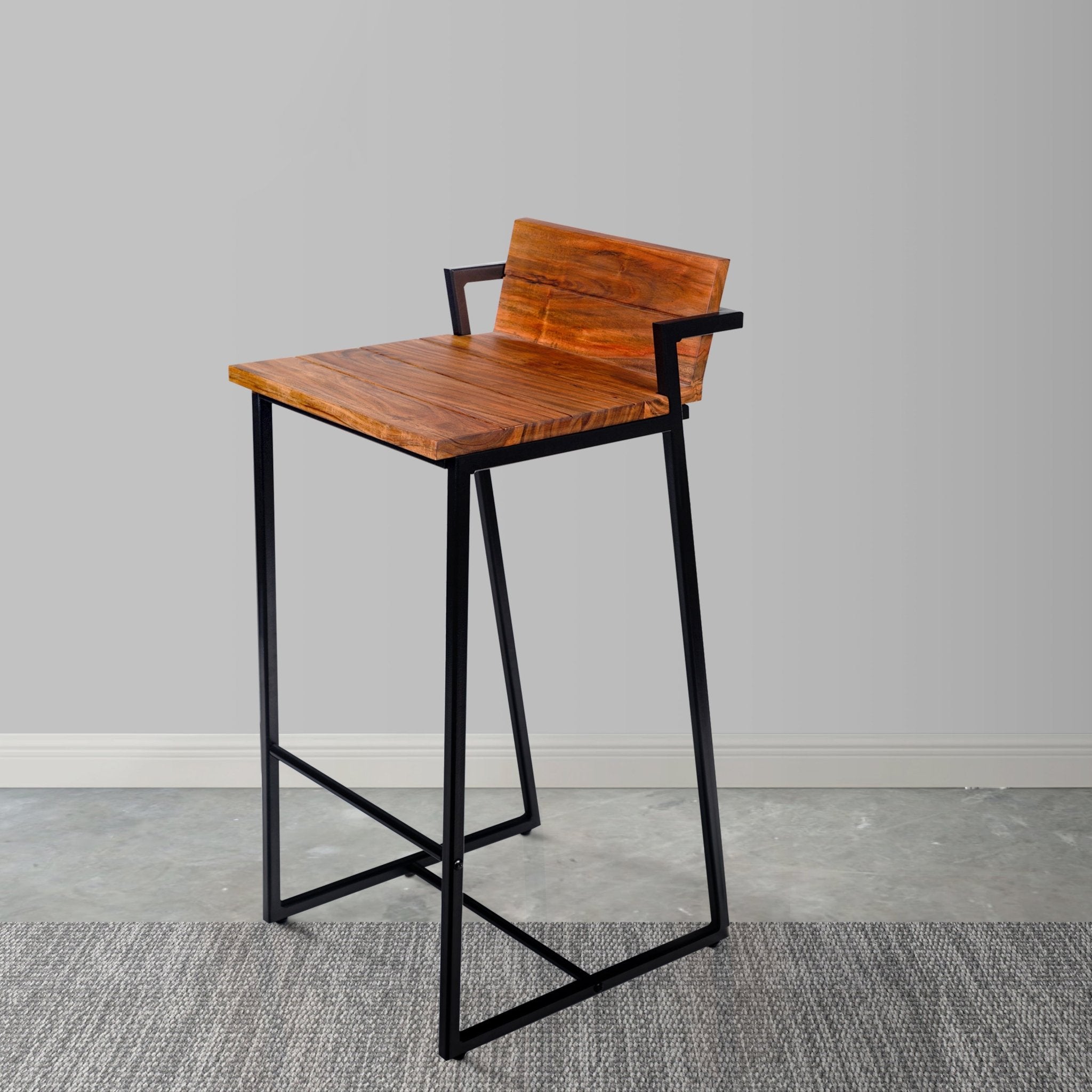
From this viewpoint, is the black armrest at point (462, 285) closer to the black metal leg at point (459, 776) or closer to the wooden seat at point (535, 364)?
the wooden seat at point (535, 364)

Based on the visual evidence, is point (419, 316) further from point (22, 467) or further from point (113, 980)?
point (113, 980)

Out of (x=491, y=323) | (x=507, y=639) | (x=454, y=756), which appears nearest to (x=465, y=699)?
(x=454, y=756)

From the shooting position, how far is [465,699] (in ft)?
6.83

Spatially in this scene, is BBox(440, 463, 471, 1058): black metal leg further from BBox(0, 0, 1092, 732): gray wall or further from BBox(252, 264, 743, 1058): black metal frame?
BBox(0, 0, 1092, 732): gray wall

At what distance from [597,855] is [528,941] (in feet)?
1.67

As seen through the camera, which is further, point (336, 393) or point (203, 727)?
point (203, 727)

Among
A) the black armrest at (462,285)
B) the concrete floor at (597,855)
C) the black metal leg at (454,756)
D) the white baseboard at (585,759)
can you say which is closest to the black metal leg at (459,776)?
the black metal leg at (454,756)

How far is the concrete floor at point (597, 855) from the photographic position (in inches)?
103

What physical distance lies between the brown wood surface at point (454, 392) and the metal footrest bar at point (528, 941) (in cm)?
80

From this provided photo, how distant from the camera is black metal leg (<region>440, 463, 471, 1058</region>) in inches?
78.1

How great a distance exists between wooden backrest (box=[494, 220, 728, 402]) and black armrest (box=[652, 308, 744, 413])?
0.05 meters

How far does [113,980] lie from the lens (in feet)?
7.82

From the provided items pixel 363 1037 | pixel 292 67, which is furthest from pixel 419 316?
pixel 363 1037

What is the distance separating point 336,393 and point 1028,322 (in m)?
1.51
